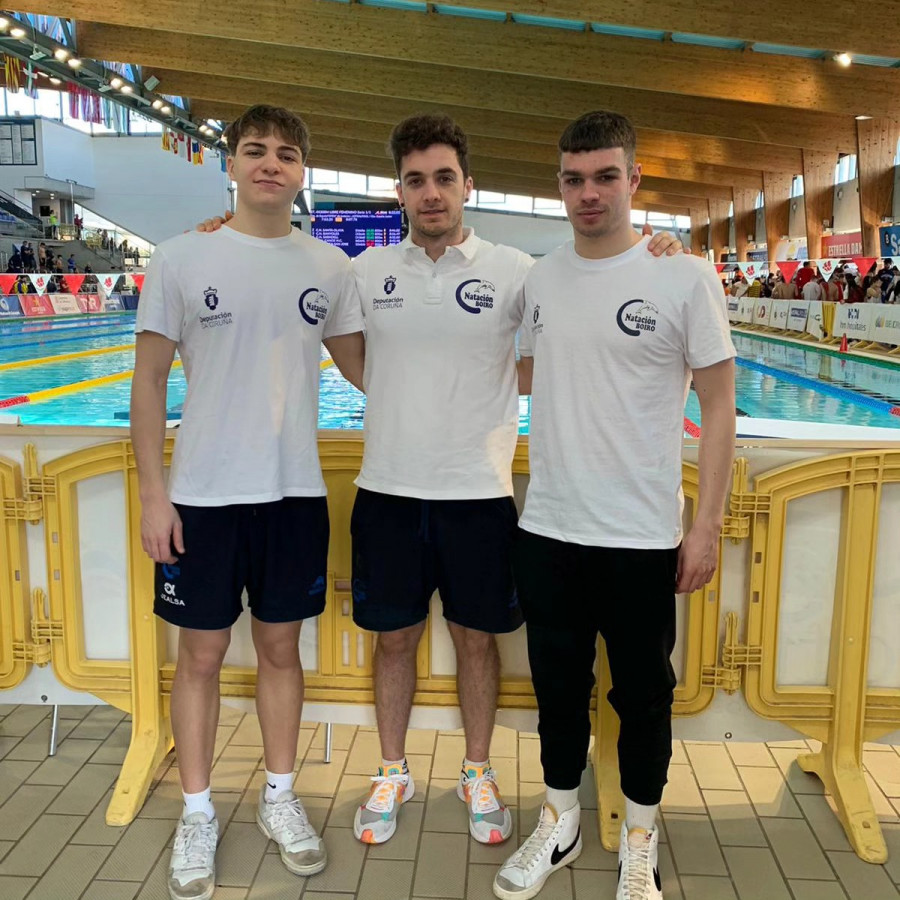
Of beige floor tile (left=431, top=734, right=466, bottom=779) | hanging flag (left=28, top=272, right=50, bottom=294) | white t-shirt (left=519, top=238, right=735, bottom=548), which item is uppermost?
hanging flag (left=28, top=272, right=50, bottom=294)

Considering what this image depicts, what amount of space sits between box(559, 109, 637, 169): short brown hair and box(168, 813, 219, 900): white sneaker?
1847 millimetres

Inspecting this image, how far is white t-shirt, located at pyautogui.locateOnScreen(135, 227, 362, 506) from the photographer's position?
6.61 ft

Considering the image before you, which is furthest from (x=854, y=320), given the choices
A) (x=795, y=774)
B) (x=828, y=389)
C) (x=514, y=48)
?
(x=795, y=774)

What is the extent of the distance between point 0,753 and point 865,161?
1938 centimetres

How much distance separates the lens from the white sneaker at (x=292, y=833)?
2.14 meters

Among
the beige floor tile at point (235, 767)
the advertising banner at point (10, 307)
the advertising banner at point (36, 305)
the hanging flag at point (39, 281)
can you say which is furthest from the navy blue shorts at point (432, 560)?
the hanging flag at point (39, 281)

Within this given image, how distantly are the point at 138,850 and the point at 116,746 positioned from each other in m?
0.63

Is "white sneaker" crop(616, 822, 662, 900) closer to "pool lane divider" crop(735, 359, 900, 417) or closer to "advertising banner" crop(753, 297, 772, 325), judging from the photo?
"pool lane divider" crop(735, 359, 900, 417)

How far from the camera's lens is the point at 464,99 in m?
16.0

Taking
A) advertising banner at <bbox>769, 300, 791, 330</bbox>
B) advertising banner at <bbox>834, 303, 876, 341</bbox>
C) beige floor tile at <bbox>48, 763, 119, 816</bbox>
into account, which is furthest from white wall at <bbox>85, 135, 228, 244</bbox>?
beige floor tile at <bbox>48, 763, 119, 816</bbox>

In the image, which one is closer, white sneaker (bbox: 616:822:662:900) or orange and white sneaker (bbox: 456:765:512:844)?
white sneaker (bbox: 616:822:662:900)

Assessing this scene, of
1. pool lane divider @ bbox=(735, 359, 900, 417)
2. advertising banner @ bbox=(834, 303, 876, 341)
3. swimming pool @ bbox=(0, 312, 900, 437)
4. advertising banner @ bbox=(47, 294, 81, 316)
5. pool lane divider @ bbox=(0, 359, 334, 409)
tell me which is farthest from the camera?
advertising banner @ bbox=(47, 294, 81, 316)

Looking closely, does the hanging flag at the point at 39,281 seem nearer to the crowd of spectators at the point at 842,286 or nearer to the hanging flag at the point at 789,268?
the crowd of spectators at the point at 842,286

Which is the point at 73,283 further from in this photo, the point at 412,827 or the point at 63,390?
the point at 412,827
